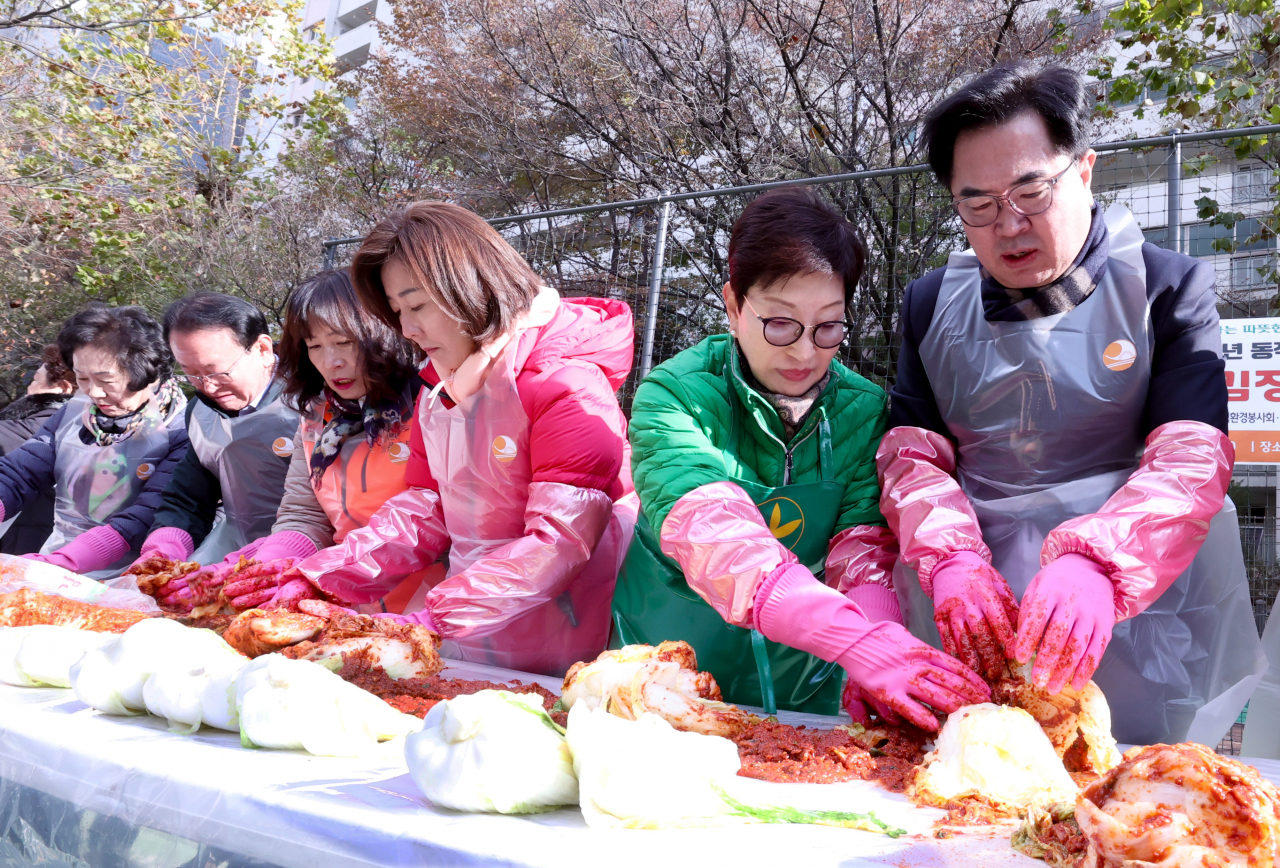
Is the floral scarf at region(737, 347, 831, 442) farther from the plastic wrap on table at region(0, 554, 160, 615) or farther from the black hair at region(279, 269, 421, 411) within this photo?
the plastic wrap on table at region(0, 554, 160, 615)

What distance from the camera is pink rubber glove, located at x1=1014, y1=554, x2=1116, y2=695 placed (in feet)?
4.19

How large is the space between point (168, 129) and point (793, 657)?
33.3ft

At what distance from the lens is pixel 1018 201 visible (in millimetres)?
1578

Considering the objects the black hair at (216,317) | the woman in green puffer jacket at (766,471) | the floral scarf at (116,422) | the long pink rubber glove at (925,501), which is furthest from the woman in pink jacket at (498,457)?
the floral scarf at (116,422)

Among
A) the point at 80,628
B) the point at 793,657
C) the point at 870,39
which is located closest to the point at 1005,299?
the point at 793,657

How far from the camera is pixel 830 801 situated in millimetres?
1109

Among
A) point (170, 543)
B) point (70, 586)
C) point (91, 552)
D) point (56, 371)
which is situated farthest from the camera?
point (56, 371)

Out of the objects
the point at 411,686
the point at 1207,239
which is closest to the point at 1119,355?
the point at 411,686

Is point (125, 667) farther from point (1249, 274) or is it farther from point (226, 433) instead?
point (1249, 274)

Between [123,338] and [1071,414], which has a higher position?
[123,338]

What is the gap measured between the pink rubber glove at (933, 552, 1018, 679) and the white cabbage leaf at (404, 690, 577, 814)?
682 mm

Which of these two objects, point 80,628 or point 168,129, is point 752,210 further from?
point 168,129

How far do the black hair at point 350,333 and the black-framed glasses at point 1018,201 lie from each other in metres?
1.64

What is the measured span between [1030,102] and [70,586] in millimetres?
2608
